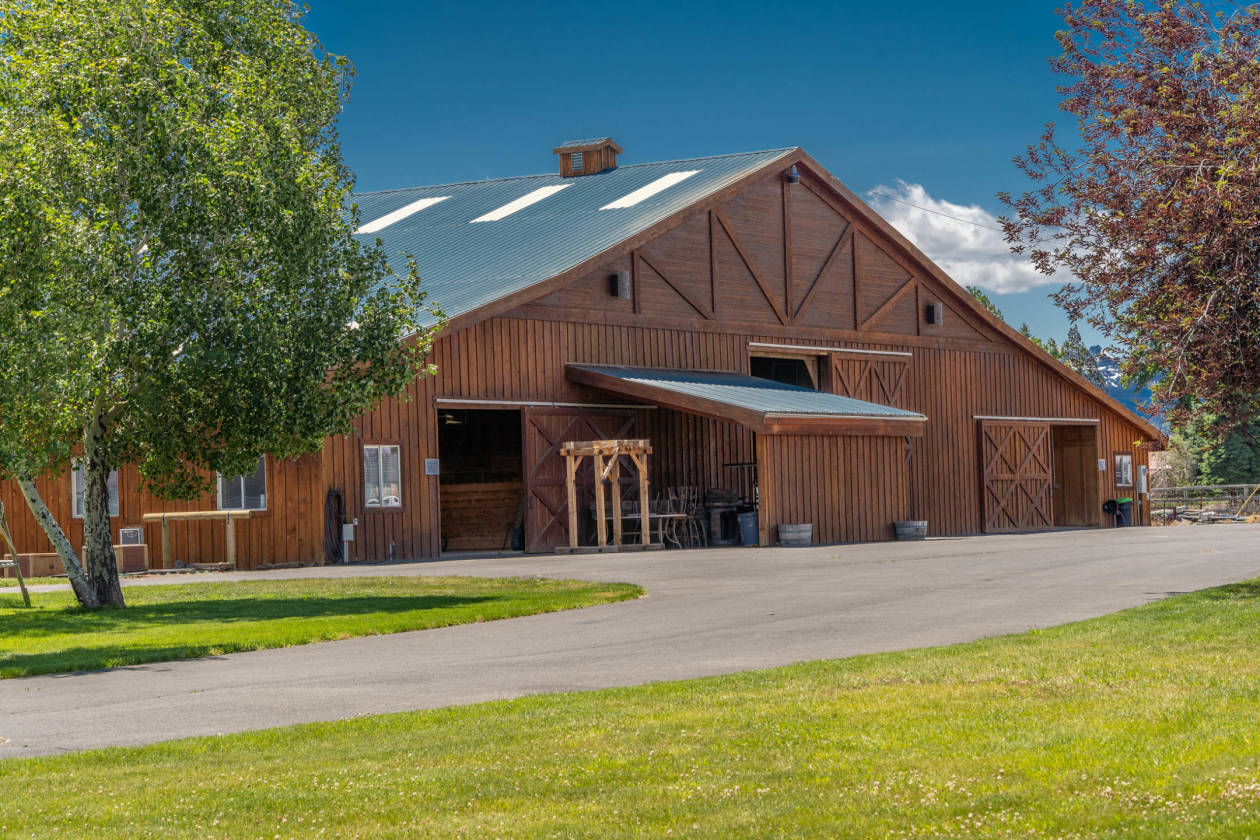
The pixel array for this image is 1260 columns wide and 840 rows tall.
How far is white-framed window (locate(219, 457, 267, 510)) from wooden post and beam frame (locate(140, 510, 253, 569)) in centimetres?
28

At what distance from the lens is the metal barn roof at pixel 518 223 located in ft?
107

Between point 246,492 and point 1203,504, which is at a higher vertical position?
point 246,492

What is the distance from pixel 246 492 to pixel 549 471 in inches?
241

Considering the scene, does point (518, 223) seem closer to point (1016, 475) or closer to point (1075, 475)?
point (1016, 475)

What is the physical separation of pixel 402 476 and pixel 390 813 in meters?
22.8

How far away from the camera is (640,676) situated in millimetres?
11055

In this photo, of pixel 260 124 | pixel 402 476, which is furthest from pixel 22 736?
pixel 402 476

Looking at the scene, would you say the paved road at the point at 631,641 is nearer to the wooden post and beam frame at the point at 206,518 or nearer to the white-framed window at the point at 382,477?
the white-framed window at the point at 382,477

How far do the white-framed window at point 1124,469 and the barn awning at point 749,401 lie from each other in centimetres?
1398

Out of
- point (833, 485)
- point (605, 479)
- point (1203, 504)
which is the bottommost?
point (1203, 504)

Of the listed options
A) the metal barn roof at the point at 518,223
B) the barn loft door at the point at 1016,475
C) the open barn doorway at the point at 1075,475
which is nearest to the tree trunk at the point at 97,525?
the metal barn roof at the point at 518,223

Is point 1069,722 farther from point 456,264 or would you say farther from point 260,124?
point 456,264

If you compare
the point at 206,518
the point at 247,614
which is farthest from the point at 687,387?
the point at 247,614

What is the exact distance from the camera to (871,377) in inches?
1521
